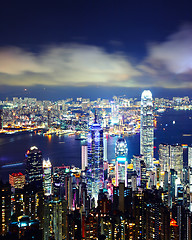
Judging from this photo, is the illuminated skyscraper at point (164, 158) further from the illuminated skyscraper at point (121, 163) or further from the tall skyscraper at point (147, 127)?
the illuminated skyscraper at point (121, 163)

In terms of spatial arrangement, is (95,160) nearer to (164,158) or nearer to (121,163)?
(121,163)

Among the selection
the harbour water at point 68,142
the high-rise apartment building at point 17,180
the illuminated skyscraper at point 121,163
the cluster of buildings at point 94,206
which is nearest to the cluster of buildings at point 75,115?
the harbour water at point 68,142

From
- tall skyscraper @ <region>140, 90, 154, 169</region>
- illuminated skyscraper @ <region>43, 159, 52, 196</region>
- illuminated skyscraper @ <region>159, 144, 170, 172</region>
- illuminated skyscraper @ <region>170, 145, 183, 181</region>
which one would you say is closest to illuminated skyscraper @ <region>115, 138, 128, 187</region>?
tall skyscraper @ <region>140, 90, 154, 169</region>

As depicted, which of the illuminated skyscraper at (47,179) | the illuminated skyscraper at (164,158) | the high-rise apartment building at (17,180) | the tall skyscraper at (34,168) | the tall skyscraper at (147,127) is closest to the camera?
the illuminated skyscraper at (47,179)

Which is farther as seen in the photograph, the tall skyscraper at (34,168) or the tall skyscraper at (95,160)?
the tall skyscraper at (95,160)

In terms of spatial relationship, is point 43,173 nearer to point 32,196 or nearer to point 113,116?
point 32,196

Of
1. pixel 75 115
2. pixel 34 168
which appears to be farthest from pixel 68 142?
pixel 34 168

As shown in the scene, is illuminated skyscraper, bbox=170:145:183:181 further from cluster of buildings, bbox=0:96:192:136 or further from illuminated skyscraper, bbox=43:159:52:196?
illuminated skyscraper, bbox=43:159:52:196
